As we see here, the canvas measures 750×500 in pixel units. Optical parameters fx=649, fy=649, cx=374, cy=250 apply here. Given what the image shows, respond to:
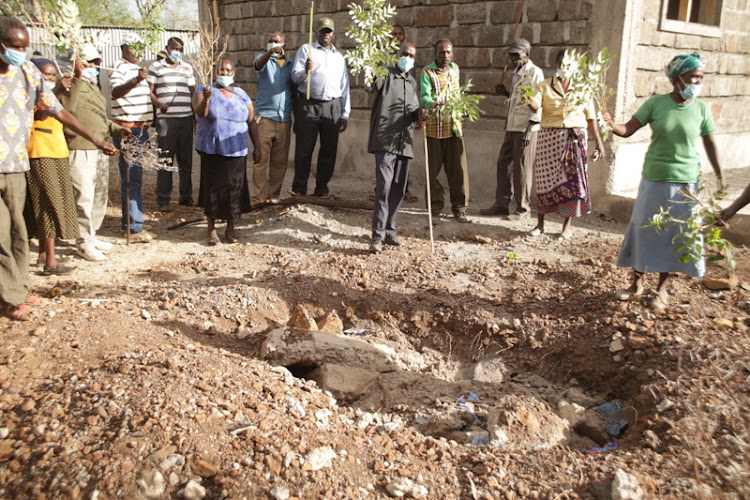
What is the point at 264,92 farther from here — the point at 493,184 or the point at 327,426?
the point at 327,426

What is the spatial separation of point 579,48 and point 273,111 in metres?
3.56

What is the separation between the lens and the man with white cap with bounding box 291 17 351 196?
24.6 ft

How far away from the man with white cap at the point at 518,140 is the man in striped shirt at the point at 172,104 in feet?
11.7

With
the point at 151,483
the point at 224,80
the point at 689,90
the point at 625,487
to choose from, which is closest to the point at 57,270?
the point at 224,80

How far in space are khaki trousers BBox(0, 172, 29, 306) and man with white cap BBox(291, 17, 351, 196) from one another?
11.8 feet

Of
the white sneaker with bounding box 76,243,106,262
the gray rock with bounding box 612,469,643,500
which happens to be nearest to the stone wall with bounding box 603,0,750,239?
the gray rock with bounding box 612,469,643,500

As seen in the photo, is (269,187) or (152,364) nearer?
(152,364)

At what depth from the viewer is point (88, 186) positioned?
5887 millimetres

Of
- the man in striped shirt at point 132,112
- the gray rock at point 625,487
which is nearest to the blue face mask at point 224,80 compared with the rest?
the man in striped shirt at point 132,112

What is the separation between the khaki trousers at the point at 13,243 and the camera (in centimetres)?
436

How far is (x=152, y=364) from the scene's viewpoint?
3734 mm

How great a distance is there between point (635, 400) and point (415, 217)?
3.82 metres

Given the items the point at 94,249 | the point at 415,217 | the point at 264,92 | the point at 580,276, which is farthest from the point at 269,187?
the point at 580,276

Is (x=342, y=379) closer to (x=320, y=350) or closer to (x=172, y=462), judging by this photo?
(x=320, y=350)
